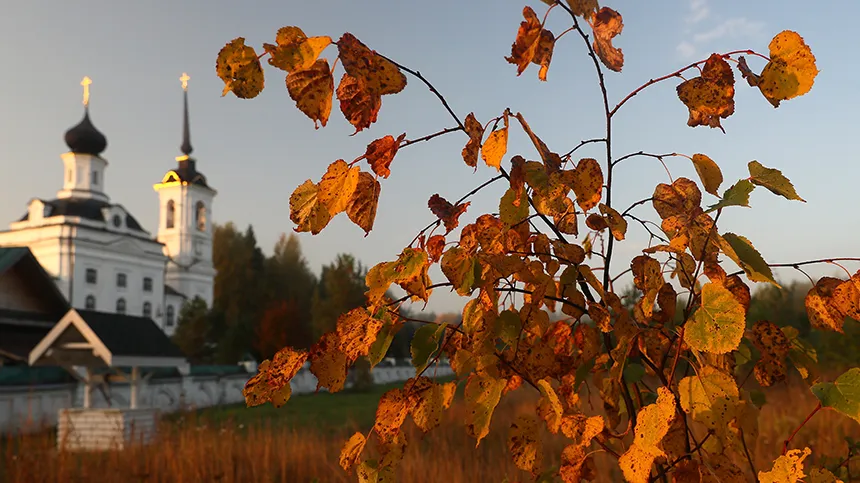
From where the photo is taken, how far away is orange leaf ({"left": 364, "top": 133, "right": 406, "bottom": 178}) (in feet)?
3.76

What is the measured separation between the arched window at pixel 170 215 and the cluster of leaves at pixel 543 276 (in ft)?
161

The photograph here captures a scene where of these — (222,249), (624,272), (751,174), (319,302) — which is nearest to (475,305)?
(624,272)

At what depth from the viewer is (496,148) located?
3.70 ft

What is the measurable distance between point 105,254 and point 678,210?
4054cm

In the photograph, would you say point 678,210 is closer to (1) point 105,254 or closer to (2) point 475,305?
(2) point 475,305

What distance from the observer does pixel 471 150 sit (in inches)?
45.9

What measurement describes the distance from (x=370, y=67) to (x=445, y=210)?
30 centimetres

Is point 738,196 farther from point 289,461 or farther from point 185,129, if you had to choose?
point 185,129

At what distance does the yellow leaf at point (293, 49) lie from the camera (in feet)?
3.43

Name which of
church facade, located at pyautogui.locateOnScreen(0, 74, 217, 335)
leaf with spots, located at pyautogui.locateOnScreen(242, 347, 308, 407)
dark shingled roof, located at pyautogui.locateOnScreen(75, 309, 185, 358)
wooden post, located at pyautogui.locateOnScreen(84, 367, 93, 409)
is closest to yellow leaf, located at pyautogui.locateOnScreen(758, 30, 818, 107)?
leaf with spots, located at pyautogui.locateOnScreen(242, 347, 308, 407)

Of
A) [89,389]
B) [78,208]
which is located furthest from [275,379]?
[78,208]

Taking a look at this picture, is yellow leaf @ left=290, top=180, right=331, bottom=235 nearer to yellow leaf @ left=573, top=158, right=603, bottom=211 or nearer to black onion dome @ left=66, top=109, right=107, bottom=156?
yellow leaf @ left=573, top=158, right=603, bottom=211

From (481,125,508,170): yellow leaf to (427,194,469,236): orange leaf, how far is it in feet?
0.43

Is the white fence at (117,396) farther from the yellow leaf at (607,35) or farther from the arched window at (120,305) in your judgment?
the arched window at (120,305)
